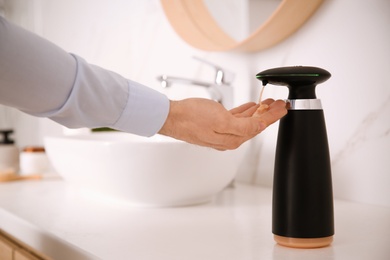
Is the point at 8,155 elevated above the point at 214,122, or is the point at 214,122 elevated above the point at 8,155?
the point at 214,122

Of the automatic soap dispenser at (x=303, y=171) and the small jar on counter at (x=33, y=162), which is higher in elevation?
the automatic soap dispenser at (x=303, y=171)

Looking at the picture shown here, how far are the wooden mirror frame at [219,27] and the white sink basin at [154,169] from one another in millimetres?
286

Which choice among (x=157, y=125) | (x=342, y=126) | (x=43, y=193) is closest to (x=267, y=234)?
(x=157, y=125)

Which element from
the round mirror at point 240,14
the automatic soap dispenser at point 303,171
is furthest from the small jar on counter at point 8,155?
the automatic soap dispenser at point 303,171

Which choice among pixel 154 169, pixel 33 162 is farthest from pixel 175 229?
pixel 33 162

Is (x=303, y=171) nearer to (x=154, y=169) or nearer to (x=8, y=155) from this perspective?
(x=154, y=169)

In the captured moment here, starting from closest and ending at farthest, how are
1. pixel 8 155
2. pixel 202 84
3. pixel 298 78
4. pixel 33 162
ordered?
pixel 298 78, pixel 202 84, pixel 33 162, pixel 8 155

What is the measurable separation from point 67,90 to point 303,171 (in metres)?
0.35

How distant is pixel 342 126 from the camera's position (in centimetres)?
109

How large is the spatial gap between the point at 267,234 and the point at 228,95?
1.70 feet

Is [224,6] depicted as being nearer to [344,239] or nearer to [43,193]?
[43,193]

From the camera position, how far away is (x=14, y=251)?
998 millimetres

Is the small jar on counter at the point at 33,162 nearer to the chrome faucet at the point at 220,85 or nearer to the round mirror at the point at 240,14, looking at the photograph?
the chrome faucet at the point at 220,85

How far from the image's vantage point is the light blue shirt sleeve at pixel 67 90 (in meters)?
0.71
